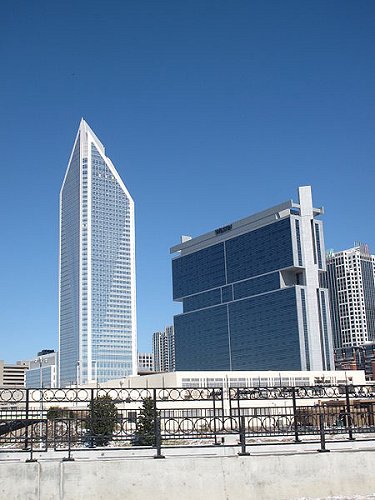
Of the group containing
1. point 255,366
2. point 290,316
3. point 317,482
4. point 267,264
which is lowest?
point 317,482

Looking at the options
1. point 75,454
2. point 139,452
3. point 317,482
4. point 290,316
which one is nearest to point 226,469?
point 317,482

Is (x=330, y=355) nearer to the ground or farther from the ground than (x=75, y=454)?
farther from the ground

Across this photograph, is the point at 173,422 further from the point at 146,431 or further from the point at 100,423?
the point at 100,423

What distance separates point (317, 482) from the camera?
14.6 metres

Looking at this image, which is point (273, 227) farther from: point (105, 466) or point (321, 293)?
point (105, 466)

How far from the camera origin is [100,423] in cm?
2878

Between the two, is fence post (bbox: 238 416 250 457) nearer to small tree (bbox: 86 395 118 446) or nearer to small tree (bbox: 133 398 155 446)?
small tree (bbox: 133 398 155 446)

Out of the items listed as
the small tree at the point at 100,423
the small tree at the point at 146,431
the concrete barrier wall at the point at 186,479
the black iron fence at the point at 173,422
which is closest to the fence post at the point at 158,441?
the black iron fence at the point at 173,422

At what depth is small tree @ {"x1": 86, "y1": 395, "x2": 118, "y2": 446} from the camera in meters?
17.4

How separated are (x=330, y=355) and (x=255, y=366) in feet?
82.0

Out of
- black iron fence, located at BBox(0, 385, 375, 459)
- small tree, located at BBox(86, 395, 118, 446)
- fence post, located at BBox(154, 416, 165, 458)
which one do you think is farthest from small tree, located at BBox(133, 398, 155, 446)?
fence post, located at BBox(154, 416, 165, 458)

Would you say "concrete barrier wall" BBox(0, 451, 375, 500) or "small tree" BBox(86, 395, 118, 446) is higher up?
"small tree" BBox(86, 395, 118, 446)

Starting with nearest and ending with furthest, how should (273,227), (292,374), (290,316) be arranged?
(292,374), (290,316), (273,227)

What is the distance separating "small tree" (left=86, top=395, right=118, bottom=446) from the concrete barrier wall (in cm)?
216
